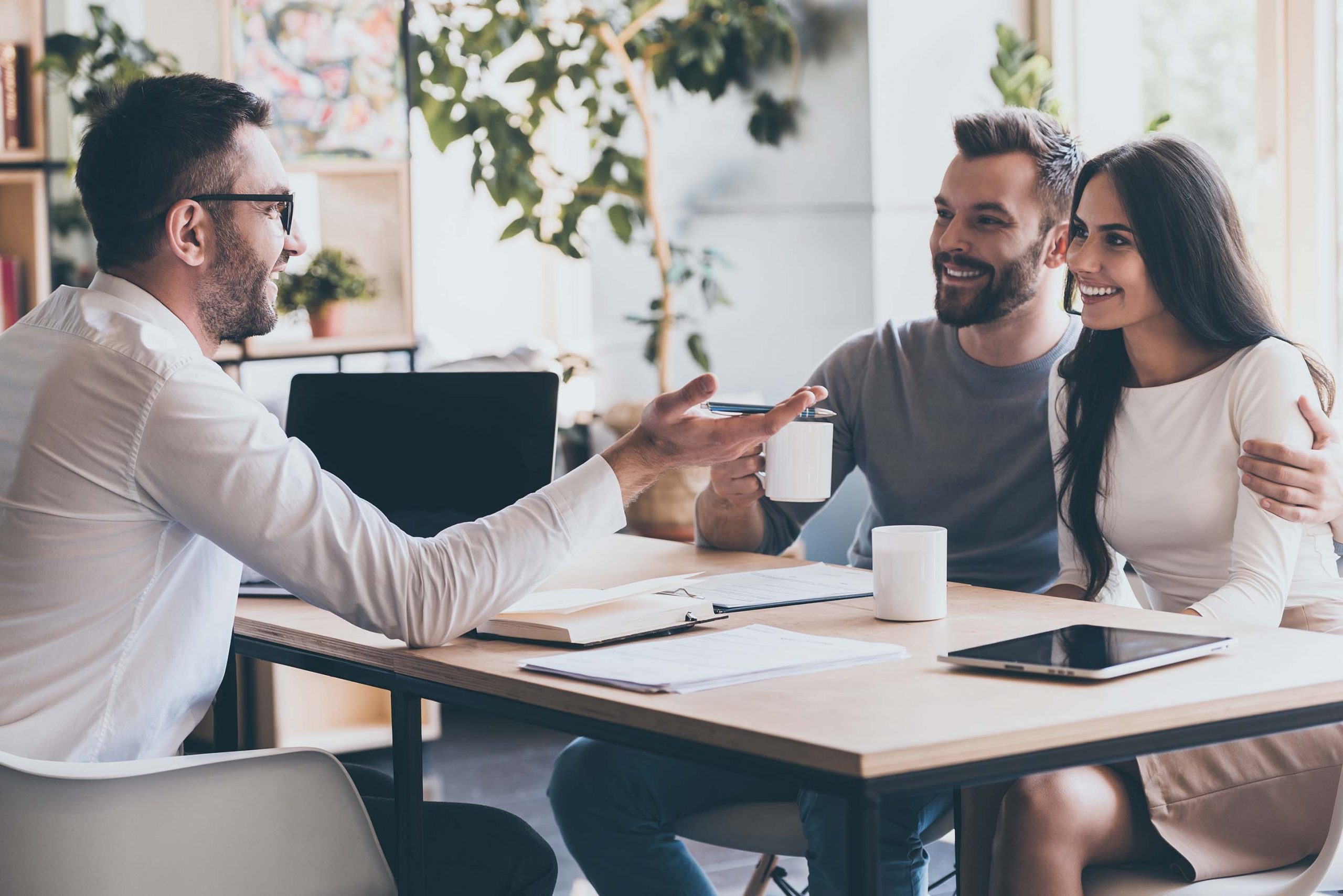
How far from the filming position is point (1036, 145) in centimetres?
232

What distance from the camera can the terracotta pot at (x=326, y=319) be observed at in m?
3.92

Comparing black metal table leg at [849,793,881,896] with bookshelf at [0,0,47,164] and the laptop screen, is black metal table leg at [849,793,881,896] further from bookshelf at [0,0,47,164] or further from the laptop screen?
bookshelf at [0,0,47,164]

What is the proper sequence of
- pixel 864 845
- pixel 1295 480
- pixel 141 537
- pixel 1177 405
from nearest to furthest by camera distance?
pixel 864 845
pixel 141 537
pixel 1295 480
pixel 1177 405

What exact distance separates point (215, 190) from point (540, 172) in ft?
14.3

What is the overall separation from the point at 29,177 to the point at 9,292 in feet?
Answer: 1.06

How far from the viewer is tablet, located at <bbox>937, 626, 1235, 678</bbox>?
1.30 metres

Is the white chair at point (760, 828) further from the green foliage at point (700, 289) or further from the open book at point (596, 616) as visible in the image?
the green foliage at point (700, 289)

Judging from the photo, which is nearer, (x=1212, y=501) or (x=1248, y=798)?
(x=1248, y=798)

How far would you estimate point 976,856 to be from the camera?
1.61 m

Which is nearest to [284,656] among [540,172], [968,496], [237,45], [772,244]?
[968,496]

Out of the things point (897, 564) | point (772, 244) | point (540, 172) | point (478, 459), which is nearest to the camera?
point (897, 564)

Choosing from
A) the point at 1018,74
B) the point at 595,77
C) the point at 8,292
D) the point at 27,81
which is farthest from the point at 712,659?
the point at 27,81

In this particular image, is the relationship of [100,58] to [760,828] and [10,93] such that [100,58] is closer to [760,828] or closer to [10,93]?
[10,93]

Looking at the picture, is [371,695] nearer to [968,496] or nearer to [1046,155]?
[968,496]
